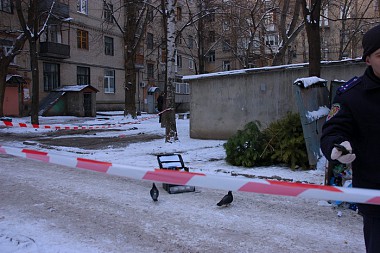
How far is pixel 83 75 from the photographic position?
109ft

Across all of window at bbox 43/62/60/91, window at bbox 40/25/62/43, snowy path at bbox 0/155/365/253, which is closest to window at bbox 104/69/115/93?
window at bbox 43/62/60/91

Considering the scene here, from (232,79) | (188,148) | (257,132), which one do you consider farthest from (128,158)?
(232,79)

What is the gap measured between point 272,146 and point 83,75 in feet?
93.4

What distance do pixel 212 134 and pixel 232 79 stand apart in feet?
6.63

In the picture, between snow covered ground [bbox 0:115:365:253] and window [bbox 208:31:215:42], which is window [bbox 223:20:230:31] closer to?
window [bbox 208:31:215:42]

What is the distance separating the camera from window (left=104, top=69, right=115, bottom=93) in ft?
117

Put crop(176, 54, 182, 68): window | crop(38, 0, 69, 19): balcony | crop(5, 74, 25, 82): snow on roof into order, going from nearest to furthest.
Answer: crop(5, 74, 25, 82): snow on roof → crop(38, 0, 69, 19): balcony → crop(176, 54, 182, 68): window

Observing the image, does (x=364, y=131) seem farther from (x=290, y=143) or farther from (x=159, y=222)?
(x=290, y=143)

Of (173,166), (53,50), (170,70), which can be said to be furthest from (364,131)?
(53,50)

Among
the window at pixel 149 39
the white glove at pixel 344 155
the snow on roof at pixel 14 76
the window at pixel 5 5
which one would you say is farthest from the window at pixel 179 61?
the white glove at pixel 344 155

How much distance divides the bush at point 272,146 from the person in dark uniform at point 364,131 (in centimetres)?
521

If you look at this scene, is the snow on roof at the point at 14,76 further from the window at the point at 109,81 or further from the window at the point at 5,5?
the window at the point at 109,81

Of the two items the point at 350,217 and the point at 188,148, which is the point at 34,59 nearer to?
the point at 188,148

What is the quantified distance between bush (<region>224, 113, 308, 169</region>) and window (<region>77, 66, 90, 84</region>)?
1074 inches
